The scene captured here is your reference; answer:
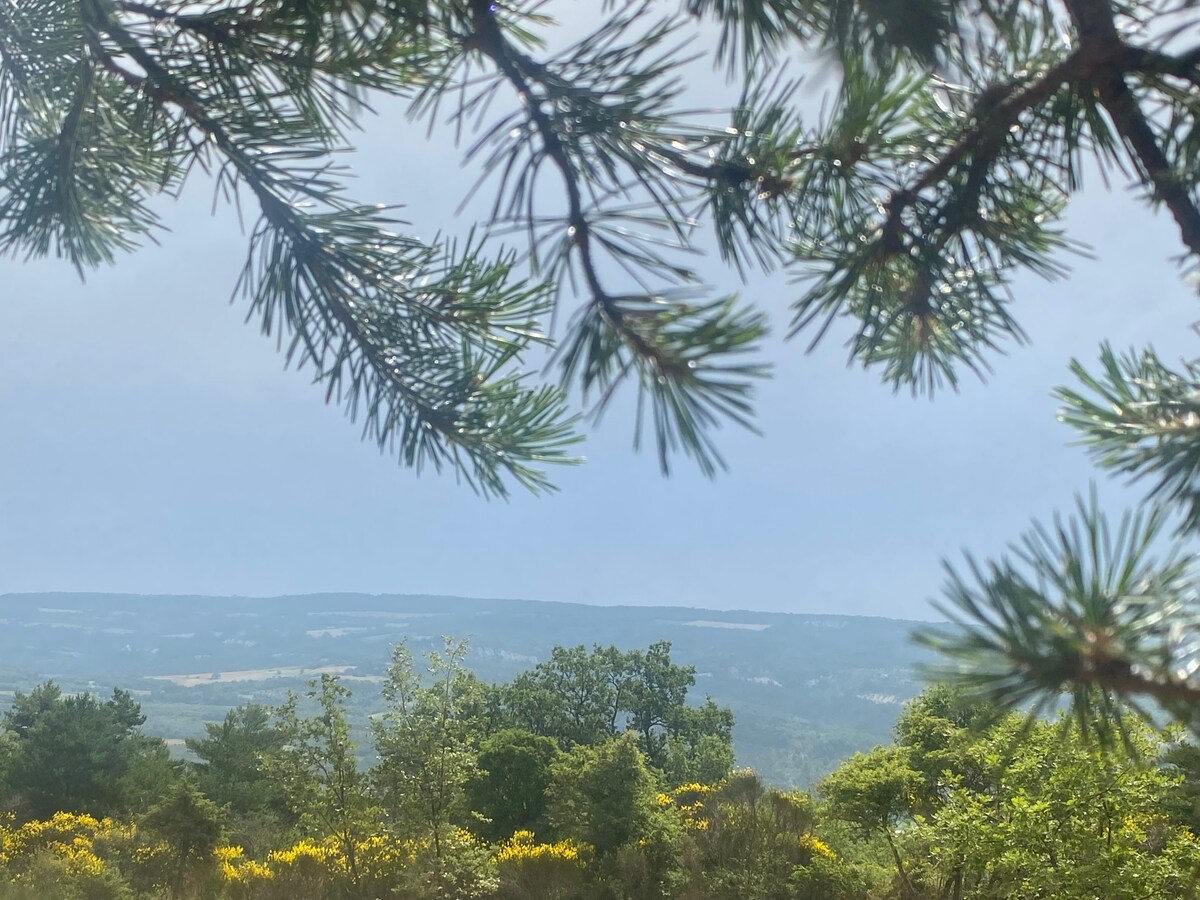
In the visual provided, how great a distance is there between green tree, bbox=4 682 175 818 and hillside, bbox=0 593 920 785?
1616 cm

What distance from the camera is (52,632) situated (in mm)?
47875

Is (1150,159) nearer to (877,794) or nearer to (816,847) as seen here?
(877,794)

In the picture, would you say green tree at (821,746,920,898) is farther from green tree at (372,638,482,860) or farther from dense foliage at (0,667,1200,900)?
green tree at (372,638,482,860)

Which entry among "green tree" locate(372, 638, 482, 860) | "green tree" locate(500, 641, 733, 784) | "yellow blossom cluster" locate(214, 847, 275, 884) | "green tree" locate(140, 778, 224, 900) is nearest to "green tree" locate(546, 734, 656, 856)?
"green tree" locate(372, 638, 482, 860)

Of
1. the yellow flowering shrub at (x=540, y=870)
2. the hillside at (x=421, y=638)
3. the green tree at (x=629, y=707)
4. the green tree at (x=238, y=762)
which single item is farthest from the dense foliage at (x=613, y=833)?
the hillside at (x=421, y=638)

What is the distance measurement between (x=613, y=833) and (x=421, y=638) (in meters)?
21.9

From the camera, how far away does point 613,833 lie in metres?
6.11

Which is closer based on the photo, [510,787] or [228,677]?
[510,787]

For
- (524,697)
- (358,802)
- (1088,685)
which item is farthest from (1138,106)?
Answer: (524,697)

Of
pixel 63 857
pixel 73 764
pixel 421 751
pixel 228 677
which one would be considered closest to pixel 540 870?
pixel 421 751

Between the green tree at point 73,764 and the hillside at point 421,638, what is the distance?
16162 mm

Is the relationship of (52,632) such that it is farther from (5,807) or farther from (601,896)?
(601,896)

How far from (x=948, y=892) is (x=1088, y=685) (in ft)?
19.6

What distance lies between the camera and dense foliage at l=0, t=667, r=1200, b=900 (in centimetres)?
320
